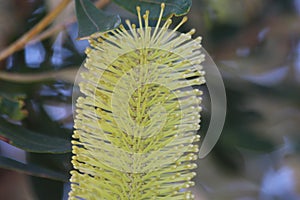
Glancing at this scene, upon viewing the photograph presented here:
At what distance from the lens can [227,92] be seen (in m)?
1.41

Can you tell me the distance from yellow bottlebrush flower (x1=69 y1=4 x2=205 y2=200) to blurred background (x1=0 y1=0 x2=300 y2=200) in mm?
261

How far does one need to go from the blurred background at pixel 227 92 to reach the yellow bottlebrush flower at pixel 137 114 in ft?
0.86

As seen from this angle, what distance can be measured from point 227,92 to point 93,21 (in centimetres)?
68

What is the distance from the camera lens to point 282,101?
4.81ft

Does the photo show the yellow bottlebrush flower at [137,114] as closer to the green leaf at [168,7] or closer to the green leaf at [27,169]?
the green leaf at [168,7]

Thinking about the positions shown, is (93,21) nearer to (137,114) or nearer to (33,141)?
(137,114)


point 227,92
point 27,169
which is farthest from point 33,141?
point 227,92

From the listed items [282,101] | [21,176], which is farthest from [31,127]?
[282,101]

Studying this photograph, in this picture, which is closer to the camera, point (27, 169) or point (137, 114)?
point (137, 114)

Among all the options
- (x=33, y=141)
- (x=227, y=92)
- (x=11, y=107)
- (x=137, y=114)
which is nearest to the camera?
(x=137, y=114)

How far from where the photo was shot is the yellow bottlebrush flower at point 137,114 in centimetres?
74

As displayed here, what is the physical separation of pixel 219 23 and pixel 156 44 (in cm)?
81

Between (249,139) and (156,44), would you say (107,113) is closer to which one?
(156,44)

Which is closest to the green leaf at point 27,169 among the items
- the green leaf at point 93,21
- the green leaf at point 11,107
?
the green leaf at point 11,107
